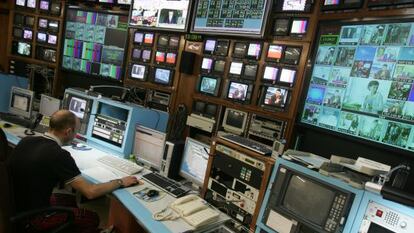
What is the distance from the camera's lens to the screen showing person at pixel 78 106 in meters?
2.94

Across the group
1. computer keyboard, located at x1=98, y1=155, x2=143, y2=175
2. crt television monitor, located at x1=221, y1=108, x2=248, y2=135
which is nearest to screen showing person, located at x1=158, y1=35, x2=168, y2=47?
crt television monitor, located at x1=221, y1=108, x2=248, y2=135

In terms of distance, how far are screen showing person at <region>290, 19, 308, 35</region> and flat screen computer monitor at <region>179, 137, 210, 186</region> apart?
52.9 inches

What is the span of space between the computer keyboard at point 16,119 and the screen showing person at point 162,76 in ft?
4.86

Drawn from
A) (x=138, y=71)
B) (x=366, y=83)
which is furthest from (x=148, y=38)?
(x=366, y=83)

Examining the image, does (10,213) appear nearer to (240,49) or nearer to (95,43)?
(240,49)

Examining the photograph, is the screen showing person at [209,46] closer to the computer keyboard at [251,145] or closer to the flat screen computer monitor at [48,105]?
the computer keyboard at [251,145]

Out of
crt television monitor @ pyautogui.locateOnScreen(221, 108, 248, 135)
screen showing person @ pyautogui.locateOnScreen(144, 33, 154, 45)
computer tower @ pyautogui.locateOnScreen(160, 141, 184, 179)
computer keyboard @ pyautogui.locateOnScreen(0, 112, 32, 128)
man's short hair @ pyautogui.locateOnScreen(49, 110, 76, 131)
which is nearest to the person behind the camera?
man's short hair @ pyautogui.locateOnScreen(49, 110, 76, 131)

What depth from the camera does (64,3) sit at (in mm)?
4344

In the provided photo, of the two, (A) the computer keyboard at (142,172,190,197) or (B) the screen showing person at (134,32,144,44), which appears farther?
(B) the screen showing person at (134,32,144,44)

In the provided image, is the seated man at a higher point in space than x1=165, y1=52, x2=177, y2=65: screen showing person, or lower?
lower

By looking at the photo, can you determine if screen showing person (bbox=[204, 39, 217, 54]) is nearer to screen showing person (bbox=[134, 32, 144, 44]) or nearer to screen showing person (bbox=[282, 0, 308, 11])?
screen showing person (bbox=[282, 0, 308, 11])

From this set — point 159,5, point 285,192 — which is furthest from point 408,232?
point 159,5

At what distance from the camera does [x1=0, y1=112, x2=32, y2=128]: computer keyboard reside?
332cm

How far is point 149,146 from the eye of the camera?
8.59ft
